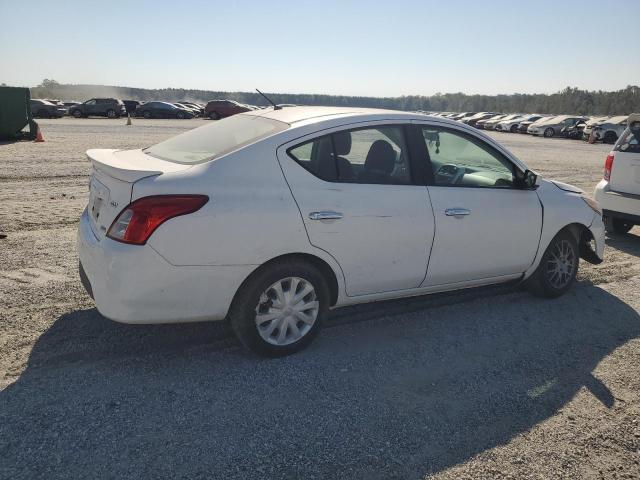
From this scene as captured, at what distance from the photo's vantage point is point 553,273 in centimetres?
524

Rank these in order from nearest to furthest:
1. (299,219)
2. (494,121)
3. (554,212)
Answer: (299,219) < (554,212) < (494,121)

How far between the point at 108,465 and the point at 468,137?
360 cm

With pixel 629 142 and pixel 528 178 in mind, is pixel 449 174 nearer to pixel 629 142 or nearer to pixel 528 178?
pixel 528 178

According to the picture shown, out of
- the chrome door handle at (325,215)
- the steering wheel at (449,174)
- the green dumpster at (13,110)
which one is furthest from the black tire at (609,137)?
the chrome door handle at (325,215)

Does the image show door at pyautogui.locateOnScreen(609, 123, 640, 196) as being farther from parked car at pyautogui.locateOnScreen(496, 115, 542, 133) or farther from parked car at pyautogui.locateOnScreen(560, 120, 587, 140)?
parked car at pyautogui.locateOnScreen(496, 115, 542, 133)

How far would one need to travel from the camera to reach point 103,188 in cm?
371

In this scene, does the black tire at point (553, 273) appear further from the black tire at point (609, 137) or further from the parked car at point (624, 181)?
the black tire at point (609, 137)

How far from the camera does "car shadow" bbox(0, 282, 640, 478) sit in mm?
2828

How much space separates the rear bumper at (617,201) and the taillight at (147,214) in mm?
6319

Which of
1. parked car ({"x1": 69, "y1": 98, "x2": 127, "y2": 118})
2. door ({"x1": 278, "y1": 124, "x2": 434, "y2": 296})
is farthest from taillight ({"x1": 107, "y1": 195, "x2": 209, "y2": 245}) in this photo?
parked car ({"x1": 69, "y1": 98, "x2": 127, "y2": 118})

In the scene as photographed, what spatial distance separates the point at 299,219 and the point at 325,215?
20 cm

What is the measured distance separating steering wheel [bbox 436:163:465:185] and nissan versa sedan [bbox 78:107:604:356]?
1 centimetres

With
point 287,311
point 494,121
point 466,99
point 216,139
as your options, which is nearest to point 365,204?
point 287,311

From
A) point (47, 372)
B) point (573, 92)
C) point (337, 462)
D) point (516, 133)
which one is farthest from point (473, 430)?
point (573, 92)
